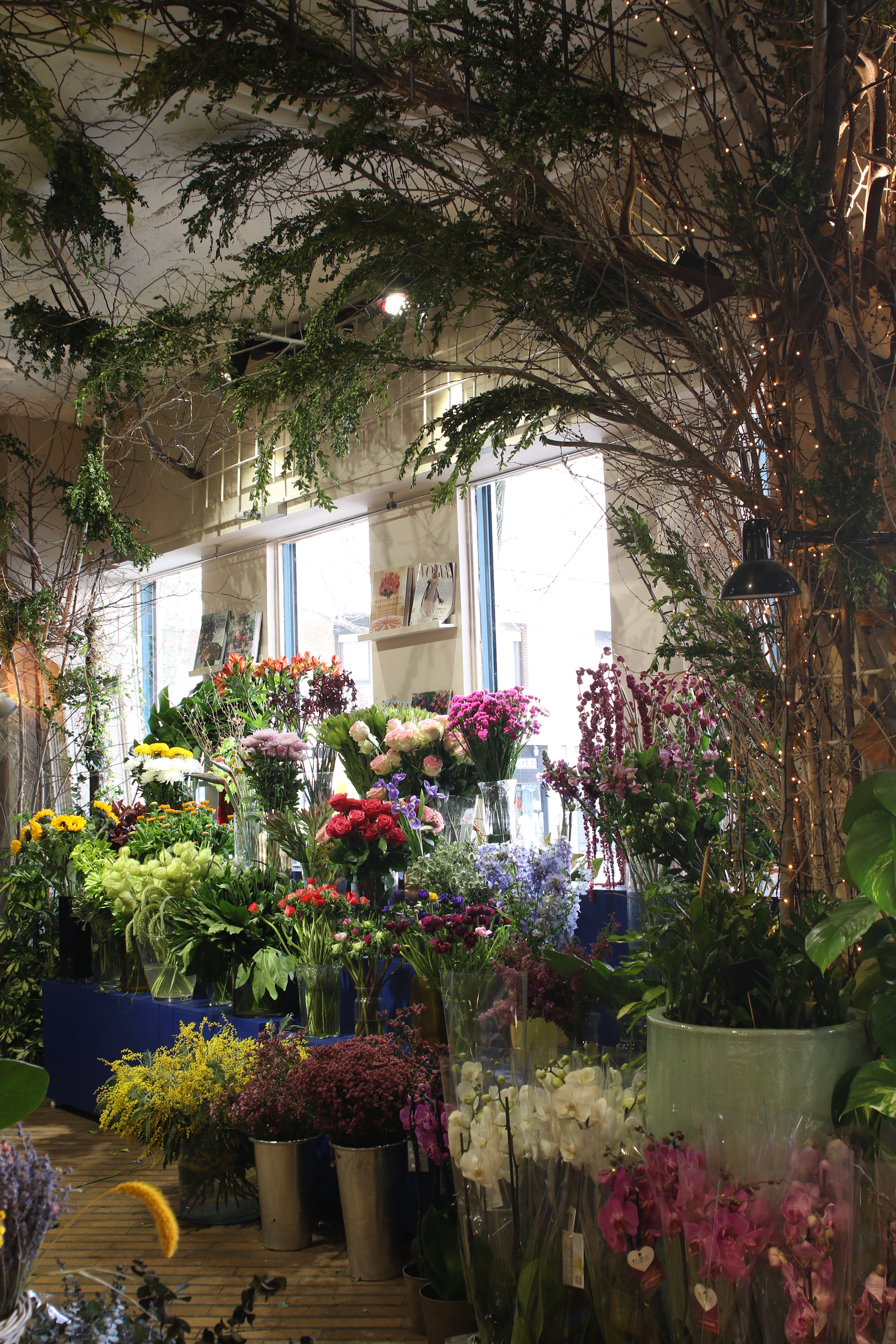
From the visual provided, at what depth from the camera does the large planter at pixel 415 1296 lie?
2.36 meters

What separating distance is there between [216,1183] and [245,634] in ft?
12.9

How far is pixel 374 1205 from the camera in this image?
2.66 meters

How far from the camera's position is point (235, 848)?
3.97 m

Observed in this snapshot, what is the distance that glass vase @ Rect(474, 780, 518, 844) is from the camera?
337 centimetres

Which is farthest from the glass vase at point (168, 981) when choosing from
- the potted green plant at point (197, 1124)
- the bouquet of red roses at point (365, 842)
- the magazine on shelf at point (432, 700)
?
the magazine on shelf at point (432, 700)

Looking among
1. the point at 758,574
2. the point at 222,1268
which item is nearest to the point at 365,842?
the point at 222,1268

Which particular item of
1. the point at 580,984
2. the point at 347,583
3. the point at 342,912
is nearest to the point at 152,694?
the point at 347,583

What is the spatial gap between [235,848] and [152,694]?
4.09m

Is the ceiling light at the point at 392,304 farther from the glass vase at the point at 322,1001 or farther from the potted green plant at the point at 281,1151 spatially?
the potted green plant at the point at 281,1151

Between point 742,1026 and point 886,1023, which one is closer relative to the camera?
point 886,1023

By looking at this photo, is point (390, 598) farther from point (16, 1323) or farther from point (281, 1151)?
point (16, 1323)

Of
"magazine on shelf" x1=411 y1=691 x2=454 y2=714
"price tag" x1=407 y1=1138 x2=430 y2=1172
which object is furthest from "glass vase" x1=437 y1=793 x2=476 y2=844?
"magazine on shelf" x1=411 y1=691 x2=454 y2=714

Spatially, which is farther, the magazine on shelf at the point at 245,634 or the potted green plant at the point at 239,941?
the magazine on shelf at the point at 245,634

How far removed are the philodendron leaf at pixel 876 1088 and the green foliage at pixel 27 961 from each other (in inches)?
177
